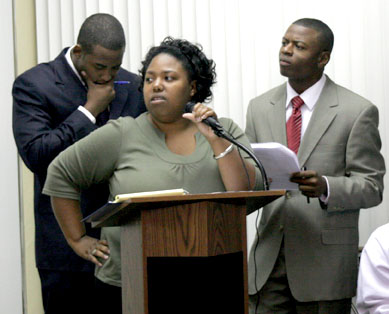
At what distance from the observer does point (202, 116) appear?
2617mm

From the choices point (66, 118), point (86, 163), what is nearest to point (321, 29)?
point (66, 118)

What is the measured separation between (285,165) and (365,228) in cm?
139

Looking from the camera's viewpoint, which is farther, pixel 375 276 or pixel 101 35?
pixel 101 35

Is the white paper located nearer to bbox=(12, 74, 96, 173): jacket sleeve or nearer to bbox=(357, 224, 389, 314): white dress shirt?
bbox=(357, 224, 389, 314): white dress shirt

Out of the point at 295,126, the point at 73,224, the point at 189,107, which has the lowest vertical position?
the point at 73,224

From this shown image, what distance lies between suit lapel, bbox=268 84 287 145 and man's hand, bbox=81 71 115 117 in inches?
34.2

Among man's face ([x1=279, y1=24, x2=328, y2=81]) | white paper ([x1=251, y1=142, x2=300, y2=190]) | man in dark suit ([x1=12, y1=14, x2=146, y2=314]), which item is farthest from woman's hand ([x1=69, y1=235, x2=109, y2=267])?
man's face ([x1=279, y1=24, x2=328, y2=81])

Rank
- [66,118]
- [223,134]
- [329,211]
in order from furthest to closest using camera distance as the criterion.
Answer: [329,211], [66,118], [223,134]

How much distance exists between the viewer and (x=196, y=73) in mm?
3023

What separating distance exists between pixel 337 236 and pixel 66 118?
4.40ft

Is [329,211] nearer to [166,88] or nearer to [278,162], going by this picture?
[278,162]

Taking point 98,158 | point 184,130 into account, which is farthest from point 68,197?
point 184,130

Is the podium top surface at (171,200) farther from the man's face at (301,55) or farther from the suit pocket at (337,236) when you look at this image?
the man's face at (301,55)

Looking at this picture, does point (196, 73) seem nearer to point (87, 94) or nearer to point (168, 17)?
point (87, 94)
